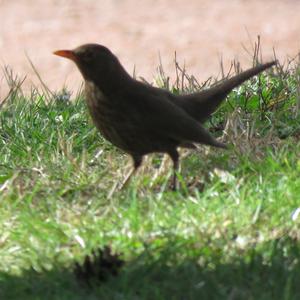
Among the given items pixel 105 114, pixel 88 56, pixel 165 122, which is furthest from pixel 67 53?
pixel 165 122

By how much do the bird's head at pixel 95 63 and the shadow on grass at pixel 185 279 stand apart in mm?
1428

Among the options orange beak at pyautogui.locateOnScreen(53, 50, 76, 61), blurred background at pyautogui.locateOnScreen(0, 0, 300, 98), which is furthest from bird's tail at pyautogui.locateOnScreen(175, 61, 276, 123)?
blurred background at pyautogui.locateOnScreen(0, 0, 300, 98)

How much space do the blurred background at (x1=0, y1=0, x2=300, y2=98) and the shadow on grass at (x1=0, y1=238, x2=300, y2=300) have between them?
21.4 feet

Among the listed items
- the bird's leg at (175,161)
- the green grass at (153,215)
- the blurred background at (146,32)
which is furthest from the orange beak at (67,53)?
the blurred background at (146,32)

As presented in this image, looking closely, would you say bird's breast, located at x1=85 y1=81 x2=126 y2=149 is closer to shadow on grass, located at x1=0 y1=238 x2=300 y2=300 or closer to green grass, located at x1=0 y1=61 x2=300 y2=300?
green grass, located at x1=0 y1=61 x2=300 y2=300

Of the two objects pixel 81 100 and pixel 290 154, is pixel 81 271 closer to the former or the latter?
pixel 290 154

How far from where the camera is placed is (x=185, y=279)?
5523mm

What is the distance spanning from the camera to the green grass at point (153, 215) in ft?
18.1

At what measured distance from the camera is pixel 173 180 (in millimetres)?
6871

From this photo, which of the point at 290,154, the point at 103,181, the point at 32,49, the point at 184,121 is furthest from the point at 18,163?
the point at 32,49

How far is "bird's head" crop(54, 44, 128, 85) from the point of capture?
692 centimetres

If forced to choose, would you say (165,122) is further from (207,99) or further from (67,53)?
(67,53)

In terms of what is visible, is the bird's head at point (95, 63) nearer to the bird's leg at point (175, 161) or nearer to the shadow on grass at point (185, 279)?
the bird's leg at point (175, 161)

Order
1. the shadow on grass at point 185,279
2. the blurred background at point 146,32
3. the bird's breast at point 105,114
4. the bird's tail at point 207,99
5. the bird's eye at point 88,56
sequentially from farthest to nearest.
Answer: the blurred background at point 146,32
the bird's tail at point 207,99
the bird's eye at point 88,56
the bird's breast at point 105,114
the shadow on grass at point 185,279
